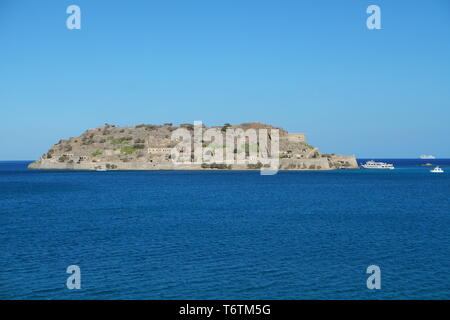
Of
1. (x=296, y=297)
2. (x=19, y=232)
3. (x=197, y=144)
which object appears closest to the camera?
(x=296, y=297)

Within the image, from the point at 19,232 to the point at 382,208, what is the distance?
40665 millimetres

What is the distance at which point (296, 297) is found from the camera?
2239cm

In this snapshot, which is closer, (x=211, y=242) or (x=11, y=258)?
(x=11, y=258)

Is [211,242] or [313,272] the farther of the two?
[211,242]

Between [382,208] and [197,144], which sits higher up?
Answer: [197,144]

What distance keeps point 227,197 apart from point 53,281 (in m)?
49.6

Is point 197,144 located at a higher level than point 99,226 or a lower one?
higher

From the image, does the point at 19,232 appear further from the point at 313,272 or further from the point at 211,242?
the point at 313,272
